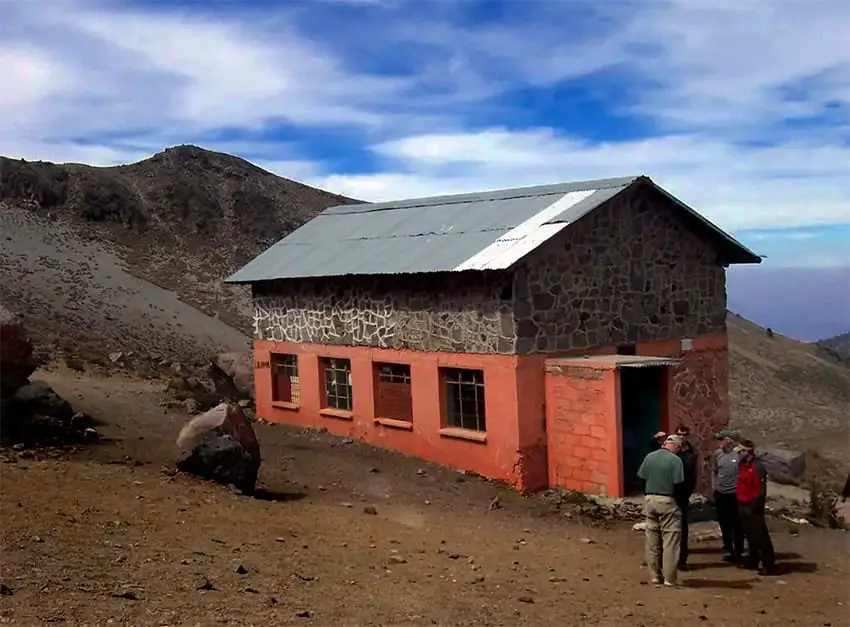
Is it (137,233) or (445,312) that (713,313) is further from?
(137,233)

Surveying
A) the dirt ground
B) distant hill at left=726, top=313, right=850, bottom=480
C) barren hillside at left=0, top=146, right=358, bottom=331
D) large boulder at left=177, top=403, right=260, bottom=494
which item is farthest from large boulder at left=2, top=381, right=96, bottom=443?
barren hillside at left=0, top=146, right=358, bottom=331

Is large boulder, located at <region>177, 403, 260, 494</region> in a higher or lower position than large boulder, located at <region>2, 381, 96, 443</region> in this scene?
lower

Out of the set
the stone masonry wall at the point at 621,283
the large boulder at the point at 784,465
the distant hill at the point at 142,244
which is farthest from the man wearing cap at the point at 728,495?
the distant hill at the point at 142,244

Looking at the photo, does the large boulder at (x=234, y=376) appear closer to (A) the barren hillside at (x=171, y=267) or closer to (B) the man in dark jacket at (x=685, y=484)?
(A) the barren hillside at (x=171, y=267)

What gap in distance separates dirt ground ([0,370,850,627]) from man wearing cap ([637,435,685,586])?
10.7 inches

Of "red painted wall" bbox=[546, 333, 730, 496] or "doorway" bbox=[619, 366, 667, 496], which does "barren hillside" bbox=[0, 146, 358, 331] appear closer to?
"doorway" bbox=[619, 366, 667, 496]

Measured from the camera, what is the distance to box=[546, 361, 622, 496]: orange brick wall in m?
13.2

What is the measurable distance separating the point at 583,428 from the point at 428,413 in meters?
3.22

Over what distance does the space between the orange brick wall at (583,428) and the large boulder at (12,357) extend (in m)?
8.03

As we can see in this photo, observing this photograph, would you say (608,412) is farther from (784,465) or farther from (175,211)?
(175,211)

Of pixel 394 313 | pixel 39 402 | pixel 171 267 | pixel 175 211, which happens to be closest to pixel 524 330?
pixel 394 313

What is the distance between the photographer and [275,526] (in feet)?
32.9

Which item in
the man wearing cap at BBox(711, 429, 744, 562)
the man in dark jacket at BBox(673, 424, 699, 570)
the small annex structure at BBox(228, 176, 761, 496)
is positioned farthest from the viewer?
the small annex structure at BBox(228, 176, 761, 496)

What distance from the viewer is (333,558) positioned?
29.2ft
